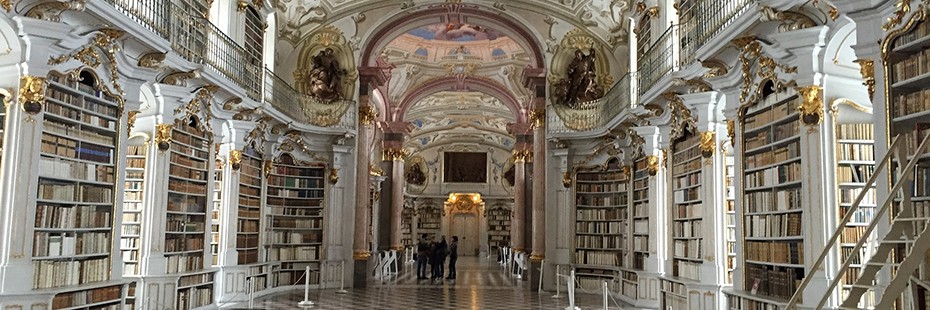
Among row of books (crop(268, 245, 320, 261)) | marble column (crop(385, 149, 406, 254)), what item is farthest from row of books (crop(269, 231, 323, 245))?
marble column (crop(385, 149, 406, 254))

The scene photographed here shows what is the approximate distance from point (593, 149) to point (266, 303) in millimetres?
7074

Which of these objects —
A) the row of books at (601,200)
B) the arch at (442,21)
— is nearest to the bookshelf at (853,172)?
the row of books at (601,200)

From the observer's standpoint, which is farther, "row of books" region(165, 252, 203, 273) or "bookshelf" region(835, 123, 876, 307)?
"row of books" region(165, 252, 203, 273)

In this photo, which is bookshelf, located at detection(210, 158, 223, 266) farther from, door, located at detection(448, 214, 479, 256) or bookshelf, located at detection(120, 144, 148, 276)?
door, located at detection(448, 214, 479, 256)

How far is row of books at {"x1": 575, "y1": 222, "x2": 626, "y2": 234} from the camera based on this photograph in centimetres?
1474

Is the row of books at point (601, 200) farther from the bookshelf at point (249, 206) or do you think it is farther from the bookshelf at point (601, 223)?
the bookshelf at point (249, 206)

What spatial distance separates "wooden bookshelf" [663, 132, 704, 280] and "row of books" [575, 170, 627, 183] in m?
3.44

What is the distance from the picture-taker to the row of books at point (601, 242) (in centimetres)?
1473

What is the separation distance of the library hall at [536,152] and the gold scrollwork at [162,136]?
0.04 metres

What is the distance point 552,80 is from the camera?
16.7 meters

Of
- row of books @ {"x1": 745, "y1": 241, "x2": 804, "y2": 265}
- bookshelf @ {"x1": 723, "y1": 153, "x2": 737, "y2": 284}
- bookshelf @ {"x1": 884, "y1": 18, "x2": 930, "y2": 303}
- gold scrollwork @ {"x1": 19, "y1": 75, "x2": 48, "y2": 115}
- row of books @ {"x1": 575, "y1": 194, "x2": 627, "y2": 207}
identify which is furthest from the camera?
row of books @ {"x1": 575, "y1": 194, "x2": 627, "y2": 207}

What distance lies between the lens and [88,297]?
26.1 ft

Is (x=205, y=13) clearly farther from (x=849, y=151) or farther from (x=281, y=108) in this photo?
(x=849, y=151)

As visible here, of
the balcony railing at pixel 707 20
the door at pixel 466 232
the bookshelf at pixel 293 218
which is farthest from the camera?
the door at pixel 466 232
